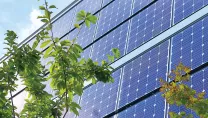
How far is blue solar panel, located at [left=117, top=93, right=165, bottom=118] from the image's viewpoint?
10.6 meters

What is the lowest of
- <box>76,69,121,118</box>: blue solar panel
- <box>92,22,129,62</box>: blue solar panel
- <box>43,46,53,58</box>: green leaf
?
<box>43,46,53,58</box>: green leaf

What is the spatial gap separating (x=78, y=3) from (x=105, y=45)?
6.88 meters

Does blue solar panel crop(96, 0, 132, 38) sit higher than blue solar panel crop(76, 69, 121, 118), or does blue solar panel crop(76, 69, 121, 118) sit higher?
blue solar panel crop(96, 0, 132, 38)

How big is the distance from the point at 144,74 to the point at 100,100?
1732 millimetres

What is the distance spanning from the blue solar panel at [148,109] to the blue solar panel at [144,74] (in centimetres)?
34

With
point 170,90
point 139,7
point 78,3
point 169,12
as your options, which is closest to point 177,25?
point 169,12

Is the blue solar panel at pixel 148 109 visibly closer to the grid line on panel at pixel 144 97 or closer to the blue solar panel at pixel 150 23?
the grid line on panel at pixel 144 97

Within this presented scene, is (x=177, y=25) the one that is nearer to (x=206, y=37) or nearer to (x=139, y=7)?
(x=206, y=37)

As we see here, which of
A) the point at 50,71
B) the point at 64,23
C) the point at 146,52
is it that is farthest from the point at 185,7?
the point at 64,23

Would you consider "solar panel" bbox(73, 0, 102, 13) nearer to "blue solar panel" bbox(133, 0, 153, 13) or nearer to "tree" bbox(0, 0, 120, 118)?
"blue solar panel" bbox(133, 0, 153, 13)

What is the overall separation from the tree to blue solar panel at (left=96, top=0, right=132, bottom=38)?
25.4 feet

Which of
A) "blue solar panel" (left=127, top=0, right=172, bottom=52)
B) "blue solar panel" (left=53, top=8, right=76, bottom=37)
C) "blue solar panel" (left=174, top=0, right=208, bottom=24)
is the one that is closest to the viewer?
"blue solar panel" (left=174, top=0, right=208, bottom=24)

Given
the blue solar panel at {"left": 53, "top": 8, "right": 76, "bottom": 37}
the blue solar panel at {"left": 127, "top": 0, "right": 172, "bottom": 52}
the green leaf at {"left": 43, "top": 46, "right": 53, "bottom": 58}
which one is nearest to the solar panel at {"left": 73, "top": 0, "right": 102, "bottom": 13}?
the blue solar panel at {"left": 53, "top": 8, "right": 76, "bottom": 37}

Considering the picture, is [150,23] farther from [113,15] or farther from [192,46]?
[113,15]
